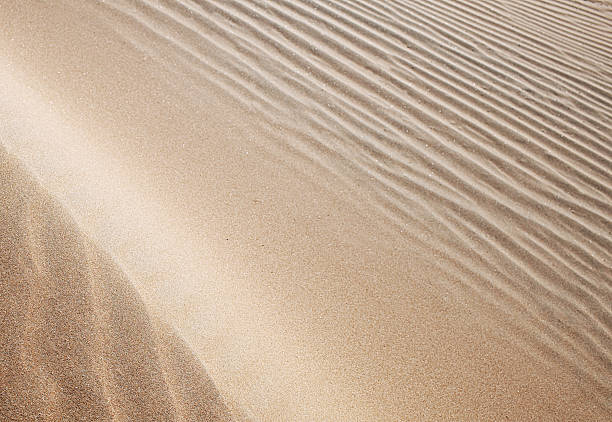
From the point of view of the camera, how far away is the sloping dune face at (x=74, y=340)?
131 centimetres

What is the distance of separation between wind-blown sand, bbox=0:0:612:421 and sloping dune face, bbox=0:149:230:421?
0.19 ft

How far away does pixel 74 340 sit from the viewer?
145cm

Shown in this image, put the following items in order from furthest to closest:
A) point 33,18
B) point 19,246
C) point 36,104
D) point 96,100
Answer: point 33,18 → point 96,100 → point 36,104 → point 19,246

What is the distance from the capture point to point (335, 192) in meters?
2.86

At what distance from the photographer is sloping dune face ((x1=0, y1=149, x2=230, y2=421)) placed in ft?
4.31

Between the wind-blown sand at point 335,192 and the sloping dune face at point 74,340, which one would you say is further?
the wind-blown sand at point 335,192

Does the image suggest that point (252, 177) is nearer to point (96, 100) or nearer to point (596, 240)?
point (96, 100)

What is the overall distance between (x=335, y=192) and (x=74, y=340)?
1.79 meters

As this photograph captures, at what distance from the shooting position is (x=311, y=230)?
8.54 feet

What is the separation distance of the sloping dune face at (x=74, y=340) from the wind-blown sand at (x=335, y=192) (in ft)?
0.19

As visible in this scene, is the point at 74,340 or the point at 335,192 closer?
the point at 74,340

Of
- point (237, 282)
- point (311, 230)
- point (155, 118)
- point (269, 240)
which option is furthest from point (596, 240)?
point (155, 118)

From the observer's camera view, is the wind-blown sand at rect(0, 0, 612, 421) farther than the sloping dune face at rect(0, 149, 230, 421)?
Yes

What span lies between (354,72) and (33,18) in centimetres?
251
